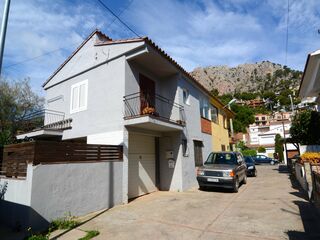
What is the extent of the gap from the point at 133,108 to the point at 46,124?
674cm

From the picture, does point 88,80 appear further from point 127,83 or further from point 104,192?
point 104,192

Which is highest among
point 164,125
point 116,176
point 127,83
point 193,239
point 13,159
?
point 127,83

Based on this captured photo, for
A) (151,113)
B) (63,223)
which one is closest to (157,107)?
(151,113)

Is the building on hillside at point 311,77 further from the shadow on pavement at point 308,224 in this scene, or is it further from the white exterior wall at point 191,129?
the white exterior wall at point 191,129

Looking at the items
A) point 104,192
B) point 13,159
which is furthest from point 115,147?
point 13,159

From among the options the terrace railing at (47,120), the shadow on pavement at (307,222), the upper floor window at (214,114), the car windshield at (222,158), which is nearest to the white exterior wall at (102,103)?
the terrace railing at (47,120)

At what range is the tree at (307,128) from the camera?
585 inches

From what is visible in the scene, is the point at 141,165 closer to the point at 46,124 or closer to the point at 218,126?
the point at 46,124

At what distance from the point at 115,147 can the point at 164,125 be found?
2.46 m

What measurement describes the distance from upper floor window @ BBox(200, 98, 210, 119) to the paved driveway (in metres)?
7.37

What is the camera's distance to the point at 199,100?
15.4 metres

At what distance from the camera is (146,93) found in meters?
11.6

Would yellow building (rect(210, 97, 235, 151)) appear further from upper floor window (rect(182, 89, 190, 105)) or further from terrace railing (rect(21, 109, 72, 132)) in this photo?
terrace railing (rect(21, 109, 72, 132))

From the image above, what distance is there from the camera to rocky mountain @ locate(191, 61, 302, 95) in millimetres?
118500
